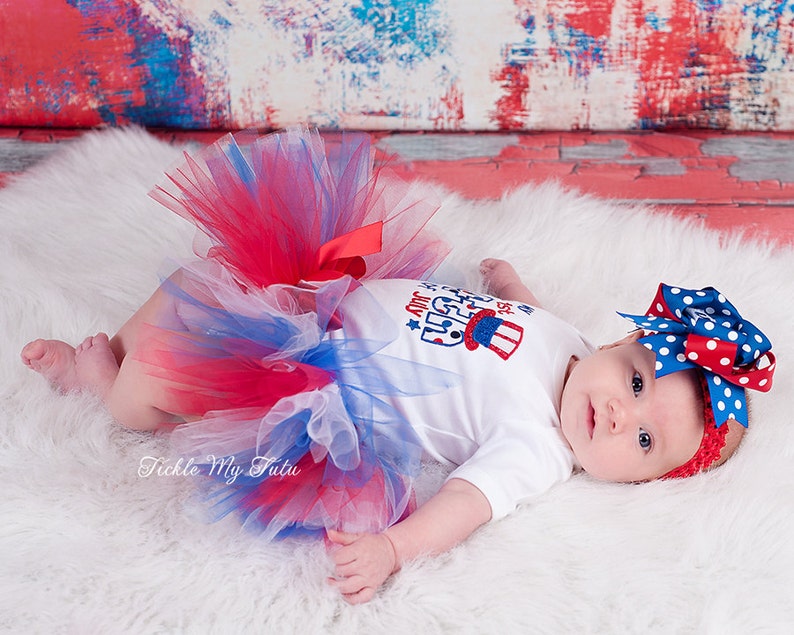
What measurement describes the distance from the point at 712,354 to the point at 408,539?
0.40 meters

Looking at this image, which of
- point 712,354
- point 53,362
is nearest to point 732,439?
point 712,354

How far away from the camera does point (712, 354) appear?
3.31ft

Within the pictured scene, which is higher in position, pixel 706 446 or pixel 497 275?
pixel 497 275

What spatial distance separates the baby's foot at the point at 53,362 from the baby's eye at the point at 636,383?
2.37 feet

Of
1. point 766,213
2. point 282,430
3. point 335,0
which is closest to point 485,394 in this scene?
point 282,430

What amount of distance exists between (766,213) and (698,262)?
14.9 inches

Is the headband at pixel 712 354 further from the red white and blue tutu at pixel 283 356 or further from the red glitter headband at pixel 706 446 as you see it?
the red white and blue tutu at pixel 283 356

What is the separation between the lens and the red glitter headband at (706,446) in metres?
1.06

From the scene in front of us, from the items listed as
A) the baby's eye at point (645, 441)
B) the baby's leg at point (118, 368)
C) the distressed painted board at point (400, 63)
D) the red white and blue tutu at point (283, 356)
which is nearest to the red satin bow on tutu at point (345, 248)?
the red white and blue tutu at point (283, 356)

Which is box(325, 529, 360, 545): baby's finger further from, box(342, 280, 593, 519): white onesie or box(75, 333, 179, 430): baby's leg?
box(75, 333, 179, 430): baby's leg

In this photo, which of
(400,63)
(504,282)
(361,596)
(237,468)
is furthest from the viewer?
(400,63)

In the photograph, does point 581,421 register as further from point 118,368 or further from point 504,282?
point 118,368

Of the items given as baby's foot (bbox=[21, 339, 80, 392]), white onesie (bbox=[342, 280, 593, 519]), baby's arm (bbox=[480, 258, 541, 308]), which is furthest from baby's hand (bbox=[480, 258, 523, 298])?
baby's foot (bbox=[21, 339, 80, 392])

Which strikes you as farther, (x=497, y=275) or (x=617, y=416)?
(x=497, y=275)
